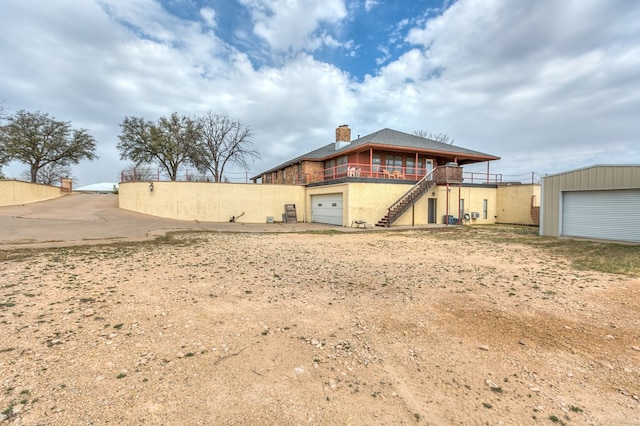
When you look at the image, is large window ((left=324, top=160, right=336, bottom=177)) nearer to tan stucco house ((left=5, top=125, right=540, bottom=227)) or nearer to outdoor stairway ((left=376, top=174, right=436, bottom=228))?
tan stucco house ((left=5, top=125, right=540, bottom=227))

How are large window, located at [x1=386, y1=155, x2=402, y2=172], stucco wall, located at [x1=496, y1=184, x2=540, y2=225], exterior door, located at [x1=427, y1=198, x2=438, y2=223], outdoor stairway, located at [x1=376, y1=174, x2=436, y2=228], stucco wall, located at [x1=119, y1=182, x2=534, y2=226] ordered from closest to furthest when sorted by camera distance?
outdoor stairway, located at [x1=376, y1=174, x2=436, y2=228] < stucco wall, located at [x1=119, y1=182, x2=534, y2=226] < exterior door, located at [x1=427, y1=198, x2=438, y2=223] < stucco wall, located at [x1=496, y1=184, x2=540, y2=225] < large window, located at [x1=386, y1=155, x2=402, y2=172]

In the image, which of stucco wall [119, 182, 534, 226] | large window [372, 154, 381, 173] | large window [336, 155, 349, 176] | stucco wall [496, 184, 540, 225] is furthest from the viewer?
large window [336, 155, 349, 176]

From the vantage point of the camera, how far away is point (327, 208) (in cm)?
2288

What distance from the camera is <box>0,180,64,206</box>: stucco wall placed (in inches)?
877

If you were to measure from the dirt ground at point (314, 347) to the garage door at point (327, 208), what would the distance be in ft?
47.7

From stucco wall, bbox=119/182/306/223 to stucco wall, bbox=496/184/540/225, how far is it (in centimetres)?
1769

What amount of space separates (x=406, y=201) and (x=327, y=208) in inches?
228

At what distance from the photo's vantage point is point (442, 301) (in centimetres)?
519

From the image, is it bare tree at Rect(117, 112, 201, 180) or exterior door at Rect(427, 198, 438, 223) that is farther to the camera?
bare tree at Rect(117, 112, 201, 180)

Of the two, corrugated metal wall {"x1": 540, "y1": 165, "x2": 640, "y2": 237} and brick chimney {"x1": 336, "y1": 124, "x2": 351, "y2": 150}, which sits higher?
brick chimney {"x1": 336, "y1": 124, "x2": 351, "y2": 150}

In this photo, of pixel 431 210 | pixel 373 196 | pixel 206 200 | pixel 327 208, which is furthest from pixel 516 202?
pixel 206 200

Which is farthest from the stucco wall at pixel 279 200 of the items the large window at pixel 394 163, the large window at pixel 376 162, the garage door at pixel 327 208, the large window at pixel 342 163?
the large window at pixel 394 163

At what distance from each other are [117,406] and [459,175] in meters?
22.7

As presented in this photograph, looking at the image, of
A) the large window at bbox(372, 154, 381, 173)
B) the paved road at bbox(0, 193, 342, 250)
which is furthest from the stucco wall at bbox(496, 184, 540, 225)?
the paved road at bbox(0, 193, 342, 250)
